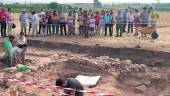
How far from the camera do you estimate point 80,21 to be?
79.4 ft

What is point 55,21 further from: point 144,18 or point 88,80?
point 88,80

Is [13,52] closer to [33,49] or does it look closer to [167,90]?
[33,49]

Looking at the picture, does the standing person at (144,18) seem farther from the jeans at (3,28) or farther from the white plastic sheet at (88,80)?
the white plastic sheet at (88,80)

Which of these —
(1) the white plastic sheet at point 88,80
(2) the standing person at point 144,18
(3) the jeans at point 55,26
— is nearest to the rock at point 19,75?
(1) the white plastic sheet at point 88,80

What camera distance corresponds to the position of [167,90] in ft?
52.7

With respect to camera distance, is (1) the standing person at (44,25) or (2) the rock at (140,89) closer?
(2) the rock at (140,89)

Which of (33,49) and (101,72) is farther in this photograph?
(33,49)

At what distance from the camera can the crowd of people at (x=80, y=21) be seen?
2381 centimetres

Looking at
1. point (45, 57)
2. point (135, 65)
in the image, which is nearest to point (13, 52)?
point (45, 57)

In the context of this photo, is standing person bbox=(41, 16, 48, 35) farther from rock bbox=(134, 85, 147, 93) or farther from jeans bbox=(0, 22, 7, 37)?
rock bbox=(134, 85, 147, 93)

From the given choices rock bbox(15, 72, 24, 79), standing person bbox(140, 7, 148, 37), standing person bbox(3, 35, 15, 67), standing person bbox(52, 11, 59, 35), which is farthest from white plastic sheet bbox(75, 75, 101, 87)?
standing person bbox(140, 7, 148, 37)

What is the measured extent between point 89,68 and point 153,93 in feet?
10.8

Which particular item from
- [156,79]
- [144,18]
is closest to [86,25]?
[144,18]

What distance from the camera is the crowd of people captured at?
2381 cm
